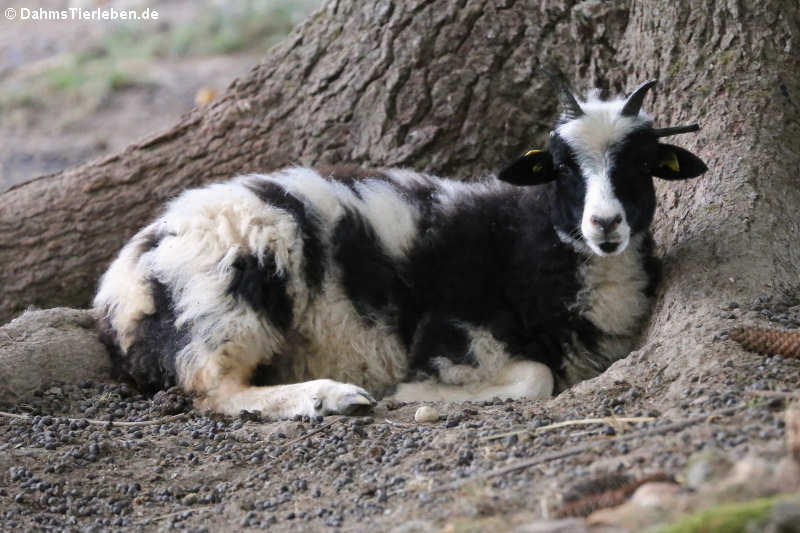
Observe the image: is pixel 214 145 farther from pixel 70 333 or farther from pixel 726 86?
pixel 726 86

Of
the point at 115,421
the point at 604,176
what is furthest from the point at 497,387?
the point at 115,421

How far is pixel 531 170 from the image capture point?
5793 millimetres

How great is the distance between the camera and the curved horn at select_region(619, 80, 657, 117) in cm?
553

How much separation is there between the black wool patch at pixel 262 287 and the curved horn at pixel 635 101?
202 cm

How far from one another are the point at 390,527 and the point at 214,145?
4.17m

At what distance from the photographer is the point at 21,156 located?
12.6 m

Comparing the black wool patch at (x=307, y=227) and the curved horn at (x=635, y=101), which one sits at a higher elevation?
the curved horn at (x=635, y=101)

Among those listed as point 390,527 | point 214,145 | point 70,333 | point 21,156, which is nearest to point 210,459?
point 390,527

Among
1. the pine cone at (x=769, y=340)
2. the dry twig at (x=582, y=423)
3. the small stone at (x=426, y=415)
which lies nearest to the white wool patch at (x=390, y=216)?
the small stone at (x=426, y=415)

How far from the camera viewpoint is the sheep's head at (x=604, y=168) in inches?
210

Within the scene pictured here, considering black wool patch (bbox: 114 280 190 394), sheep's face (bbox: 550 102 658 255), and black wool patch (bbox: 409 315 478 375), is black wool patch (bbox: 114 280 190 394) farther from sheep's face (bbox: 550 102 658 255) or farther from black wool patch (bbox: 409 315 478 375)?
sheep's face (bbox: 550 102 658 255)

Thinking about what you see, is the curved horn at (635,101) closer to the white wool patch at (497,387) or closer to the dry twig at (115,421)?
the white wool patch at (497,387)

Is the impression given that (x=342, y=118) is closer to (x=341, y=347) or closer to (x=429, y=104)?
(x=429, y=104)

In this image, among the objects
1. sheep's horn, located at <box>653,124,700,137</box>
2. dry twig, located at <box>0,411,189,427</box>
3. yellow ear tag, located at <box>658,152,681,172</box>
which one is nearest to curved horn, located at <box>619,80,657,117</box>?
sheep's horn, located at <box>653,124,700,137</box>
